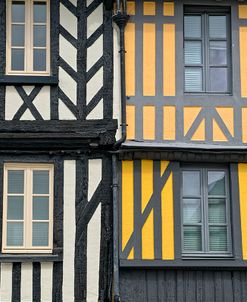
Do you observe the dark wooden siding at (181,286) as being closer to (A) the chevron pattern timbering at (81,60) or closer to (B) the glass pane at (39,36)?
(A) the chevron pattern timbering at (81,60)

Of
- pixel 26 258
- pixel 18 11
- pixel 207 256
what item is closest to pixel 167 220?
pixel 207 256

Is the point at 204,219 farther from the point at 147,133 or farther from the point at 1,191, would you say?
the point at 1,191

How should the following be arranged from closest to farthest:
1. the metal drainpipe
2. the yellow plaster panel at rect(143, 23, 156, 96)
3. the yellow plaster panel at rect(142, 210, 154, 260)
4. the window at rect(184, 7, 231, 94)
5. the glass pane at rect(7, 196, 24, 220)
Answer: the metal drainpipe < the yellow plaster panel at rect(142, 210, 154, 260) < the glass pane at rect(7, 196, 24, 220) < the yellow plaster panel at rect(143, 23, 156, 96) < the window at rect(184, 7, 231, 94)

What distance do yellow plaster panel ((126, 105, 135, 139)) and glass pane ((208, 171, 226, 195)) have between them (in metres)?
1.21

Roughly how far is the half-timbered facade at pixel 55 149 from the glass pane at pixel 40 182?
0.01m

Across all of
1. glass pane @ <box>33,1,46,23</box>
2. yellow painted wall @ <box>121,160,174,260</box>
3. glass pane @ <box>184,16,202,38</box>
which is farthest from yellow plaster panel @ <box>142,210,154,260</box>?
glass pane @ <box>33,1,46,23</box>

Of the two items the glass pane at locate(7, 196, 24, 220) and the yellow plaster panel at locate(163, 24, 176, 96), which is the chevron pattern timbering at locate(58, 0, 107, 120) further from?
the glass pane at locate(7, 196, 24, 220)

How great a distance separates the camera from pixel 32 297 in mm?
11078

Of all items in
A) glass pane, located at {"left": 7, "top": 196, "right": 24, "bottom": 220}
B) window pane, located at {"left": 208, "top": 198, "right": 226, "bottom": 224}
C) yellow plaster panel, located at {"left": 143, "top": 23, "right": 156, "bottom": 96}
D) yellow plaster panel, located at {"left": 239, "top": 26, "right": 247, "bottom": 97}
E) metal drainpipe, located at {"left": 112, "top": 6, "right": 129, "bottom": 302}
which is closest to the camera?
metal drainpipe, located at {"left": 112, "top": 6, "right": 129, "bottom": 302}

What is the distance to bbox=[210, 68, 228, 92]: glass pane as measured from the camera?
38.9ft

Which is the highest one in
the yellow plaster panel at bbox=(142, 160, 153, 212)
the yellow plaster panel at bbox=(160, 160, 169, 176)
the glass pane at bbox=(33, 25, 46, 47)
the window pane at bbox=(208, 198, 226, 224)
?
the glass pane at bbox=(33, 25, 46, 47)

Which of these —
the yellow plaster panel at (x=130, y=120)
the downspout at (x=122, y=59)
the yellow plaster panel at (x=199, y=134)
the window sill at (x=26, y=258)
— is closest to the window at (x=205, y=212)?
the yellow plaster panel at (x=199, y=134)

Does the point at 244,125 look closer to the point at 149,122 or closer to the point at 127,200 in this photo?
the point at 149,122

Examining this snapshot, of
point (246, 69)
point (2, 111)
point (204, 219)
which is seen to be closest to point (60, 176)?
point (2, 111)
